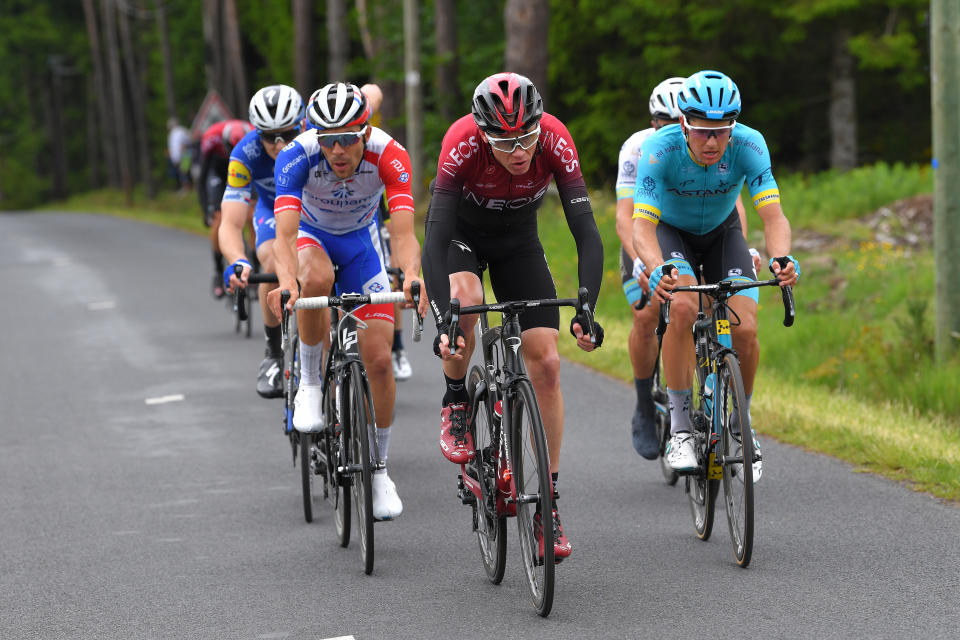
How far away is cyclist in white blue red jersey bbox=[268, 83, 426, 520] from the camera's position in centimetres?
634

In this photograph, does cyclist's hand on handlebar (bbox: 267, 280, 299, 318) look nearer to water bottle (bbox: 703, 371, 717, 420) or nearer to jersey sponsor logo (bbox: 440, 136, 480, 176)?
jersey sponsor logo (bbox: 440, 136, 480, 176)

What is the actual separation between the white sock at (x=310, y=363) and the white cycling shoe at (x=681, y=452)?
6.13 feet

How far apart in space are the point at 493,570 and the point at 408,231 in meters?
1.77

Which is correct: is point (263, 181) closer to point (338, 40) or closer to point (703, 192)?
point (703, 192)

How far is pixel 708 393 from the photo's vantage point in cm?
618

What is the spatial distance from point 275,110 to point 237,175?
0.64 m

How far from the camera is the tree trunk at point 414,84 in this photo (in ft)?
72.3

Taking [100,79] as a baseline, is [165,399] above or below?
below

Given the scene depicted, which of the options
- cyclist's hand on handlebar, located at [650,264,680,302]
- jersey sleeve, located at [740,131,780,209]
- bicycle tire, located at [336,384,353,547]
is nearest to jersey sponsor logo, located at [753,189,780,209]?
jersey sleeve, located at [740,131,780,209]

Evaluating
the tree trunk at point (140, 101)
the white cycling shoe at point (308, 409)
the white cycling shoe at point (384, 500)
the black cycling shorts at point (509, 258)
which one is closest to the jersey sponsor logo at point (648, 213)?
the black cycling shorts at point (509, 258)

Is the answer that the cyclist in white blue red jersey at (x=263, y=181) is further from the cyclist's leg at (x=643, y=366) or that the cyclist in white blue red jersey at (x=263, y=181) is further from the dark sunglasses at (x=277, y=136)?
the cyclist's leg at (x=643, y=366)

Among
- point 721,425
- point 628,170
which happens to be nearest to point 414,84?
point 628,170

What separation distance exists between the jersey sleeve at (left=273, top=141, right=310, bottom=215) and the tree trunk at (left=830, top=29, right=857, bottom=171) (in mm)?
22771

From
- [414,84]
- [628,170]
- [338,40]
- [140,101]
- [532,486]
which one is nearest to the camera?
[532,486]
